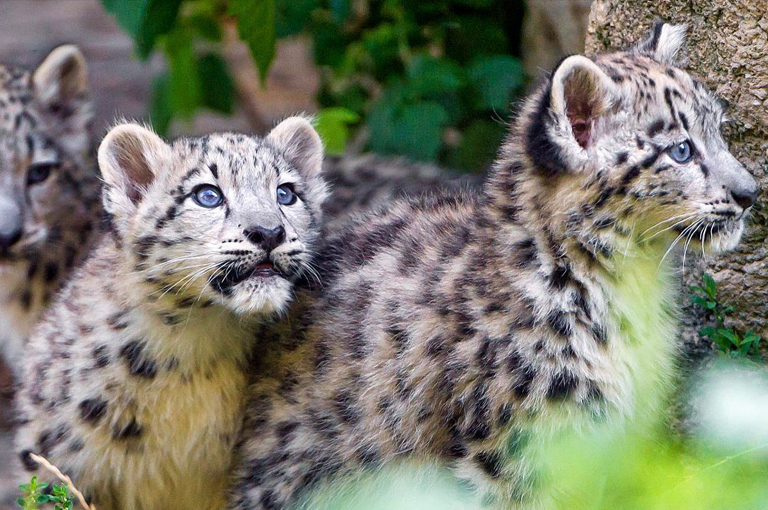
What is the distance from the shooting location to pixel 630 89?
419 cm

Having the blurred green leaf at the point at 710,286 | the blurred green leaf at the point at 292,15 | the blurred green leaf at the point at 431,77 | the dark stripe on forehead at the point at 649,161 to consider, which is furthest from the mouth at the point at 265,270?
the blurred green leaf at the point at 292,15

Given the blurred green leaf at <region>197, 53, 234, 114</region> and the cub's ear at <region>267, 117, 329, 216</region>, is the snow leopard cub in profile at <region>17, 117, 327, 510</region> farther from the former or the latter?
the blurred green leaf at <region>197, 53, 234, 114</region>

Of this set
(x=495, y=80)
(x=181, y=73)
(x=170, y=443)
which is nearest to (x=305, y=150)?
(x=170, y=443)

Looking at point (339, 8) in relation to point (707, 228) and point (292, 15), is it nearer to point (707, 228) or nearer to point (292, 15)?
point (292, 15)

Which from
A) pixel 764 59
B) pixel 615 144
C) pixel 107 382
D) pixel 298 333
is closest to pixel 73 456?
pixel 107 382

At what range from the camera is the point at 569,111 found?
4.20 m

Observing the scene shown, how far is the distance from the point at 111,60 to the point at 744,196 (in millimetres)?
10774

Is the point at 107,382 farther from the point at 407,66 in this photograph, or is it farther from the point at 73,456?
the point at 407,66

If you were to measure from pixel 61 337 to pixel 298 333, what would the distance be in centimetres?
114

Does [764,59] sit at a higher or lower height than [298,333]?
higher

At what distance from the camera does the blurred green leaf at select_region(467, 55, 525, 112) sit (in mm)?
7102

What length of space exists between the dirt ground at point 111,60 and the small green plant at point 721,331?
24.1 ft

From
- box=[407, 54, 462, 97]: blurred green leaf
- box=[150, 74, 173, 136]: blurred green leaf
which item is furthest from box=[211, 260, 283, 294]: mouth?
box=[150, 74, 173, 136]: blurred green leaf

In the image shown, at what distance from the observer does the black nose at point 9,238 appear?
236 inches
